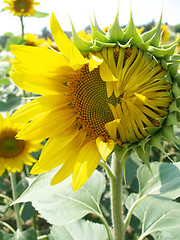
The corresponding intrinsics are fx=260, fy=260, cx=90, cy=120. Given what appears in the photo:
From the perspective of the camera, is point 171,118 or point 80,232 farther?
point 80,232

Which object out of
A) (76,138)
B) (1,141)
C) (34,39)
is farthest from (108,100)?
(34,39)

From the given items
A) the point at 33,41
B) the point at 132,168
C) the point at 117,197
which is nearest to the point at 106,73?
the point at 117,197

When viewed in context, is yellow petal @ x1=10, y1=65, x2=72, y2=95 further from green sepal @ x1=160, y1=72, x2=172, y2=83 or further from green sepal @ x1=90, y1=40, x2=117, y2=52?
green sepal @ x1=160, y1=72, x2=172, y2=83

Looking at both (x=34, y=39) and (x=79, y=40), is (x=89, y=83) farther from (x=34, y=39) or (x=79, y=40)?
(x=34, y=39)

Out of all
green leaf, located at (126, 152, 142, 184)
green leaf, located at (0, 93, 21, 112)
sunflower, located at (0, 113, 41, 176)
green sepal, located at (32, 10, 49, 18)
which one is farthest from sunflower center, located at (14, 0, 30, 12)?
green leaf, located at (126, 152, 142, 184)

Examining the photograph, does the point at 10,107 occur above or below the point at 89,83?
below

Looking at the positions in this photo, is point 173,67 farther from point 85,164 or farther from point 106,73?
point 85,164

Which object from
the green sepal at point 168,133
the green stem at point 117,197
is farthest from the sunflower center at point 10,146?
the green sepal at point 168,133
